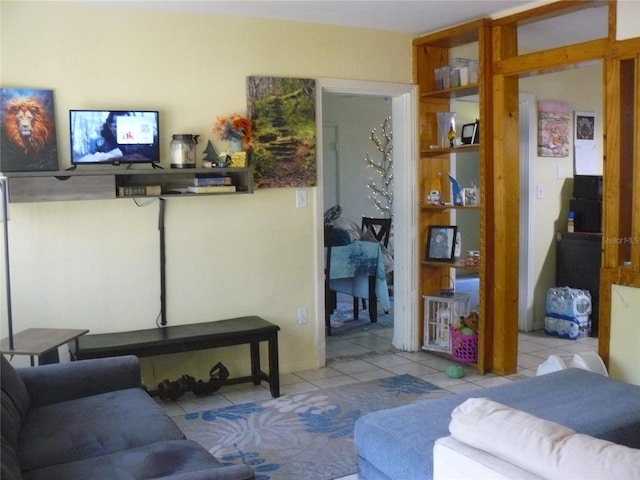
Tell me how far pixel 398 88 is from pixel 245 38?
127 cm

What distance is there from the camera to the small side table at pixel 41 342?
3.30 m

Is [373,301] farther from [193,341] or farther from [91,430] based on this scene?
[91,430]

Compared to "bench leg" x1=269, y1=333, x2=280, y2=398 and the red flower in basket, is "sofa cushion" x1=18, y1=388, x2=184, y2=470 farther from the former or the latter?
the red flower in basket

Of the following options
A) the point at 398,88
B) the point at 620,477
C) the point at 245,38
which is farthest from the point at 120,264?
the point at 620,477

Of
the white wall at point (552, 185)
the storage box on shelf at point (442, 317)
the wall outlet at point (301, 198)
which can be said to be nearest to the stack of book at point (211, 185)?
the wall outlet at point (301, 198)

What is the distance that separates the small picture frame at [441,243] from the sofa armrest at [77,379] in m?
2.71

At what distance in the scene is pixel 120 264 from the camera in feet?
13.6

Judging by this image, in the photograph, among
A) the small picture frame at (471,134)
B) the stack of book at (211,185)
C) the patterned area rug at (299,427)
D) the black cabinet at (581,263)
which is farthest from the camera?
the black cabinet at (581,263)

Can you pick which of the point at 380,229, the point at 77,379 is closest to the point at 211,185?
the point at 77,379

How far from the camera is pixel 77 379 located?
302 centimetres

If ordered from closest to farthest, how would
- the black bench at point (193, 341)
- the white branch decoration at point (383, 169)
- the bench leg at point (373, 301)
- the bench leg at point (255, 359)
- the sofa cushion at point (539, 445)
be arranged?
the sofa cushion at point (539, 445) → the black bench at point (193, 341) → the bench leg at point (255, 359) → the bench leg at point (373, 301) → the white branch decoration at point (383, 169)

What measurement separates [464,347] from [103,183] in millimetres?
2720

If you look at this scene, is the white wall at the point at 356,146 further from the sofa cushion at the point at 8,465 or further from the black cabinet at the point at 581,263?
the sofa cushion at the point at 8,465

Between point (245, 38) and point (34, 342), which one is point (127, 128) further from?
point (34, 342)
